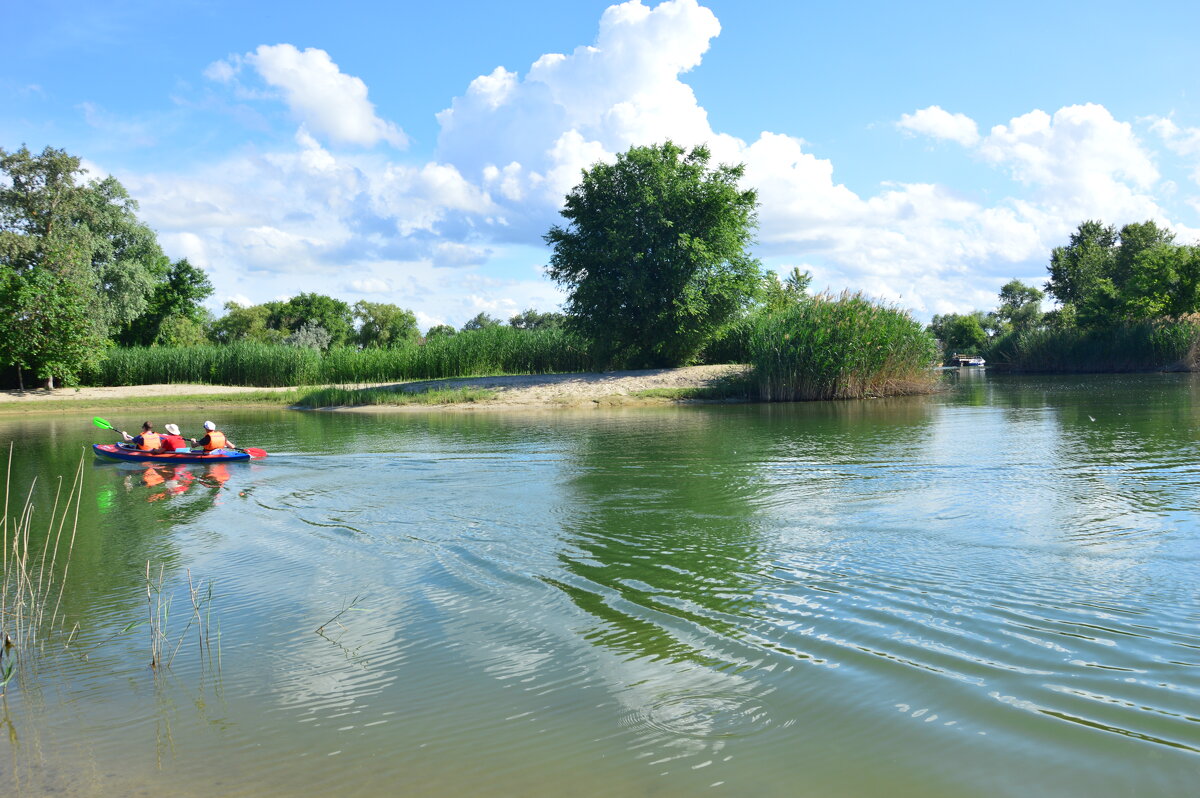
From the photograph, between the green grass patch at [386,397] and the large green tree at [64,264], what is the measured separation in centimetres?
1378

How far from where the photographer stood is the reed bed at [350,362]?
139ft

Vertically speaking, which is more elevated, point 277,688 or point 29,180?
point 29,180

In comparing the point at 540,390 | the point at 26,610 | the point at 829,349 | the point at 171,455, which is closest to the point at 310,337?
the point at 540,390

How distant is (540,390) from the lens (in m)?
35.3

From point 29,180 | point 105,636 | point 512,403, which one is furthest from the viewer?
point 29,180

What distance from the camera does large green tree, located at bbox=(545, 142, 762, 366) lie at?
125 feet

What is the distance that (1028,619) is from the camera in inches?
253

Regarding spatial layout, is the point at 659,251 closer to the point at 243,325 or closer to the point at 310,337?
the point at 310,337

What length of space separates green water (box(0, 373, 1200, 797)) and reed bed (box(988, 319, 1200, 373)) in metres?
41.2

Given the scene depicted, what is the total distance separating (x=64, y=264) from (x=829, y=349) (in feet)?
131

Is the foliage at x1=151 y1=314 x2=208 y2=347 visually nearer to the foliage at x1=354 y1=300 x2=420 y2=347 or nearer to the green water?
the foliage at x1=354 y1=300 x2=420 y2=347

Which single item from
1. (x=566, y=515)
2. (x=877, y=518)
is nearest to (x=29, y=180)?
(x=566, y=515)

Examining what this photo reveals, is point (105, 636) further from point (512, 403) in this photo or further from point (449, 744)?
point (512, 403)

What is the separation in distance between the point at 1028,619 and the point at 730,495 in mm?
5902
